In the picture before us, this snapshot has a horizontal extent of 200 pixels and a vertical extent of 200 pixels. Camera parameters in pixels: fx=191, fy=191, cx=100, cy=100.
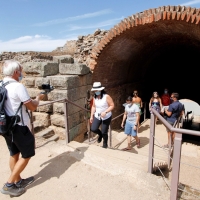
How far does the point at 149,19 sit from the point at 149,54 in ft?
14.9

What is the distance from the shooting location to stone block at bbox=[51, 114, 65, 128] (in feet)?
17.2

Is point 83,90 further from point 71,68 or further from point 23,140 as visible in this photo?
point 23,140

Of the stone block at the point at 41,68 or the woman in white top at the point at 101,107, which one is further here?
the stone block at the point at 41,68

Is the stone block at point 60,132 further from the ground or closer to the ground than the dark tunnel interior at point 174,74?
closer to the ground

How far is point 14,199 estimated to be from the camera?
2.59 metres

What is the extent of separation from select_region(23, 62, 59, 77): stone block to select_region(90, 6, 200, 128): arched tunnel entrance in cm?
142

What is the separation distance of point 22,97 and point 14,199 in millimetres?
1396

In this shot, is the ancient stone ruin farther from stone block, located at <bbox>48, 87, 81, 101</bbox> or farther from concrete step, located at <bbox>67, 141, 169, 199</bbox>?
concrete step, located at <bbox>67, 141, 169, 199</bbox>

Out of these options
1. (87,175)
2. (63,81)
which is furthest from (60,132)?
(87,175)

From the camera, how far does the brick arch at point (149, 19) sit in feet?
15.8

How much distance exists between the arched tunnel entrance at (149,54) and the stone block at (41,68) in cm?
142

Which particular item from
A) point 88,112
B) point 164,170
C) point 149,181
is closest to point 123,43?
point 88,112

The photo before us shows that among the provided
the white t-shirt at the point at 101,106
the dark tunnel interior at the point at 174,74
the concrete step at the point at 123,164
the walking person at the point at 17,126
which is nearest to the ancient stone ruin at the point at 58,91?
the white t-shirt at the point at 101,106

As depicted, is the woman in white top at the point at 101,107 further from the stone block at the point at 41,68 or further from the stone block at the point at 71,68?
the stone block at the point at 41,68
